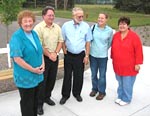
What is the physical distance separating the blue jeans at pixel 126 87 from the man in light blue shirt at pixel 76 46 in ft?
2.40

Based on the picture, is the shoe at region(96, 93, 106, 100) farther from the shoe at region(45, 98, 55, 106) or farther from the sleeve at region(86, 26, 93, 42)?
the sleeve at region(86, 26, 93, 42)

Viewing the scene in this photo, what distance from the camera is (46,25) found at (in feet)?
15.1

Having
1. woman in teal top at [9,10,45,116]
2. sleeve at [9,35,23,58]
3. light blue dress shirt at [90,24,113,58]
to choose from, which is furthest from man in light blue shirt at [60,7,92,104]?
sleeve at [9,35,23,58]

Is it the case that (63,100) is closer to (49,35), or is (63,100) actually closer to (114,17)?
(49,35)

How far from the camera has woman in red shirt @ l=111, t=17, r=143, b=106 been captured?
4.80 meters

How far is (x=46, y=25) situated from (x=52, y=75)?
86cm

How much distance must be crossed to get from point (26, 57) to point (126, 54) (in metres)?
1.91

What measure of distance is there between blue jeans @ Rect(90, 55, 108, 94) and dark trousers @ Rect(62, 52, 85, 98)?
0.29 metres

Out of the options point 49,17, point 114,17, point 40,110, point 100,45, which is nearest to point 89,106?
point 40,110

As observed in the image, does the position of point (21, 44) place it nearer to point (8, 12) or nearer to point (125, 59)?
point (125, 59)

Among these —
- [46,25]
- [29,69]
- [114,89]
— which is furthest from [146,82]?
[29,69]

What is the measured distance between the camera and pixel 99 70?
17.5 feet

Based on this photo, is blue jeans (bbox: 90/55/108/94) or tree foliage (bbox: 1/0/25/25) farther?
tree foliage (bbox: 1/0/25/25)

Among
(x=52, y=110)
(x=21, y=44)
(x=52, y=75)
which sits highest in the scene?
(x=21, y=44)
